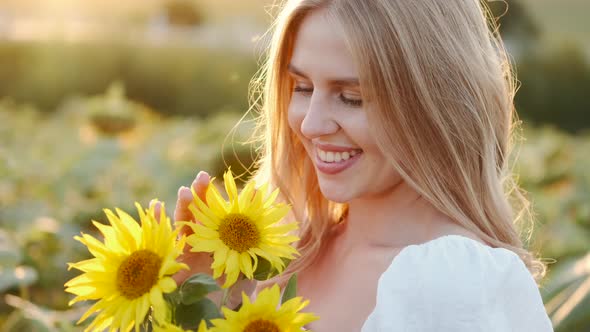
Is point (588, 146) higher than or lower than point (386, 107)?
→ lower

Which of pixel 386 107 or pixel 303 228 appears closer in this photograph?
pixel 386 107

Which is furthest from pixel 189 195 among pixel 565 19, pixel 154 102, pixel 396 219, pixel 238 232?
pixel 565 19

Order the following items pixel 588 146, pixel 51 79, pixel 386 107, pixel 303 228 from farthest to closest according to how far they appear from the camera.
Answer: pixel 51 79 → pixel 588 146 → pixel 303 228 → pixel 386 107

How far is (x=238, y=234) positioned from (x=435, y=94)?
0.52m

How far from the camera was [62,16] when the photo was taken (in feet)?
29.3

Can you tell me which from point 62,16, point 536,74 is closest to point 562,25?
point 536,74

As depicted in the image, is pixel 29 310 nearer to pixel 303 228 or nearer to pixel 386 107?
pixel 303 228

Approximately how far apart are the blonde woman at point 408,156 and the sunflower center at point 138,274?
0.84 ft

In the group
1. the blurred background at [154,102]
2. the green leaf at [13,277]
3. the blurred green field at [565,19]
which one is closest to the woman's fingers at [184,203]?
the green leaf at [13,277]

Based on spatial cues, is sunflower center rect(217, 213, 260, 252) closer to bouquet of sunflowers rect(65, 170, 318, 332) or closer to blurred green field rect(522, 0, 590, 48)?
bouquet of sunflowers rect(65, 170, 318, 332)

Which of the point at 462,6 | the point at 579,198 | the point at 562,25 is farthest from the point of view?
the point at 562,25

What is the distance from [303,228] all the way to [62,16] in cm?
778

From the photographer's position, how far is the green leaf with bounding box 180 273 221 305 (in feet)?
3.02

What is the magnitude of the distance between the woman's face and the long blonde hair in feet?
0.07
